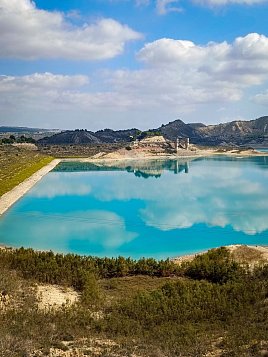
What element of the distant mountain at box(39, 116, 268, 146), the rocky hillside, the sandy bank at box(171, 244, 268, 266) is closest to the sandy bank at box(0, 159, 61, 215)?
the sandy bank at box(171, 244, 268, 266)

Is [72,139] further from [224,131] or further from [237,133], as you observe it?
[224,131]

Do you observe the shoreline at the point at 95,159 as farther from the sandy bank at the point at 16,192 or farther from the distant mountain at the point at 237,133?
the distant mountain at the point at 237,133

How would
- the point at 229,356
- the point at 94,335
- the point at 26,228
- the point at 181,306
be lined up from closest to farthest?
the point at 229,356, the point at 94,335, the point at 181,306, the point at 26,228

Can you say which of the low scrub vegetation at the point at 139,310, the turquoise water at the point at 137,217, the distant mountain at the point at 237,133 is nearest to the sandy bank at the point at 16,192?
the turquoise water at the point at 137,217

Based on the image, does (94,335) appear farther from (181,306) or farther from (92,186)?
(92,186)

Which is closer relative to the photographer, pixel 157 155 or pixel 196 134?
pixel 157 155

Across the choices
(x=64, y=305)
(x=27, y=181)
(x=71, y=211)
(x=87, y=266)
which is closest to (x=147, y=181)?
(x=27, y=181)

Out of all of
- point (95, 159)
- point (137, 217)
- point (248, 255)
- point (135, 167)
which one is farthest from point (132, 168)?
point (248, 255)
